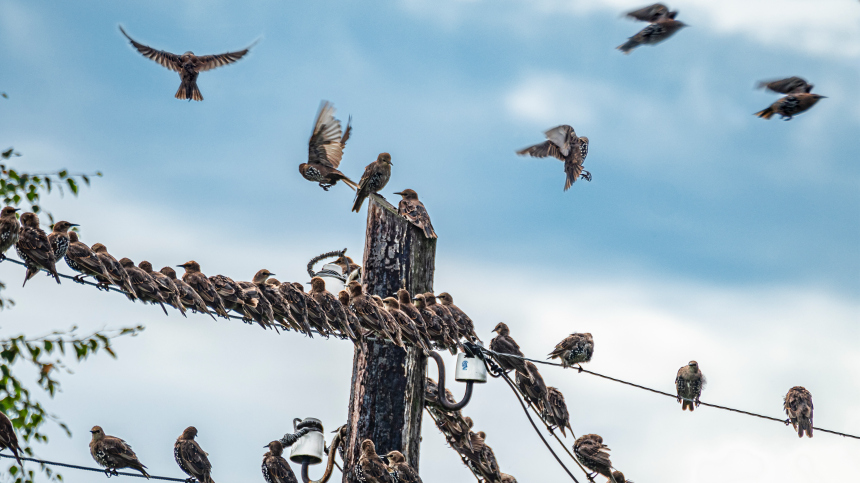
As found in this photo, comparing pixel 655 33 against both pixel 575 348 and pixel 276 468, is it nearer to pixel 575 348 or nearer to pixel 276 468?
pixel 276 468

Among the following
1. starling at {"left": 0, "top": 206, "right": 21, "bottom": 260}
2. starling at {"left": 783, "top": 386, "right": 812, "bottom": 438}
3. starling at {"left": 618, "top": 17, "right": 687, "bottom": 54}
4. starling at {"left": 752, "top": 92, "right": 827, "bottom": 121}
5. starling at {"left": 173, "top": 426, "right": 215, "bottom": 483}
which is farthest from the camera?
starling at {"left": 783, "top": 386, "right": 812, "bottom": 438}

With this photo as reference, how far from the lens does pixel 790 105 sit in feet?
23.1

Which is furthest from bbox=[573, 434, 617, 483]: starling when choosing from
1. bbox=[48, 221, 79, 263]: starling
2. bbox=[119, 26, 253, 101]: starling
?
bbox=[119, 26, 253, 101]: starling

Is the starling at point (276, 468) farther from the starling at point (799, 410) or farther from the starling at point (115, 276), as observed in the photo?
the starling at point (799, 410)

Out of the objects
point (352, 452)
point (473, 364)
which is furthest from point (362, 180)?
point (352, 452)

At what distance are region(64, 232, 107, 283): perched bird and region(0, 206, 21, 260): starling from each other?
453 mm

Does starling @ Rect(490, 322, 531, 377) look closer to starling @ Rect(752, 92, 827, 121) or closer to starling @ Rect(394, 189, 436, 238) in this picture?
starling @ Rect(394, 189, 436, 238)

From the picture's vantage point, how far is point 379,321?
8375mm

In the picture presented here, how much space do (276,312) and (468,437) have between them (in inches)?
101

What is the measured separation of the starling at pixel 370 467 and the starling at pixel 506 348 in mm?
1828

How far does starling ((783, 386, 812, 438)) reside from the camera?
13.5 m

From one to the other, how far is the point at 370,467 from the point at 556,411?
2.48m

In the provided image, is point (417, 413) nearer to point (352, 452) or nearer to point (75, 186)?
point (352, 452)

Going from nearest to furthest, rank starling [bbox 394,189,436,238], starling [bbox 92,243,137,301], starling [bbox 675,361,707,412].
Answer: starling [bbox 92,243,137,301] → starling [bbox 394,189,436,238] → starling [bbox 675,361,707,412]
